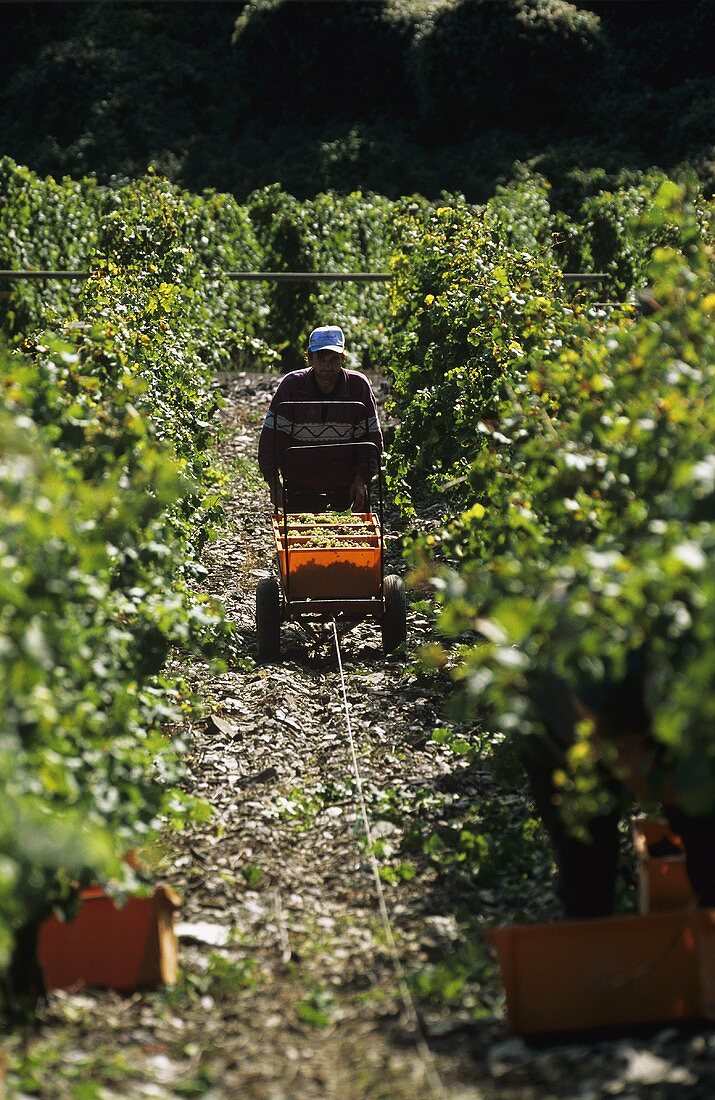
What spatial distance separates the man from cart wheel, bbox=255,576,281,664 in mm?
733

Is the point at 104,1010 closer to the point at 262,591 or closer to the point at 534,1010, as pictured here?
the point at 534,1010

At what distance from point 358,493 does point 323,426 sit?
0.48 meters

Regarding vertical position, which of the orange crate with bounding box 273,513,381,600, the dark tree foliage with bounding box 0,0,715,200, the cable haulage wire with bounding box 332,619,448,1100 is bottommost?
the cable haulage wire with bounding box 332,619,448,1100

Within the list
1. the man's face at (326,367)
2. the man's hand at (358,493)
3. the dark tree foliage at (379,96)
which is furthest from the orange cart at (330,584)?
the dark tree foliage at (379,96)

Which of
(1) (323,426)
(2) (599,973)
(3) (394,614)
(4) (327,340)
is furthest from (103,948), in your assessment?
(4) (327,340)

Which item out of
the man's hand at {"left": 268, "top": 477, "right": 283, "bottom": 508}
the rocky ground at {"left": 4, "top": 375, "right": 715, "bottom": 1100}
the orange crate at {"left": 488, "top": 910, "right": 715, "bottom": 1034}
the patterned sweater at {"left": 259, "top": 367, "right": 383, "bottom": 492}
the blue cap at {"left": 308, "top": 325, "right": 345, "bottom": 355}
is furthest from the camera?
the man's hand at {"left": 268, "top": 477, "right": 283, "bottom": 508}

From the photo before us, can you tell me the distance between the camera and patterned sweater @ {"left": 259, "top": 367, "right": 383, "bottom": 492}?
880 cm

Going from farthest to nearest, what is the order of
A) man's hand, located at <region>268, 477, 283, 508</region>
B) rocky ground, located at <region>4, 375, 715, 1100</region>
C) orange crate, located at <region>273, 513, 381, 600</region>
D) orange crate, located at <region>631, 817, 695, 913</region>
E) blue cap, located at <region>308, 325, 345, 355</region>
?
man's hand, located at <region>268, 477, 283, 508</region>, blue cap, located at <region>308, 325, 345, 355</region>, orange crate, located at <region>273, 513, 381, 600</region>, orange crate, located at <region>631, 817, 695, 913</region>, rocky ground, located at <region>4, 375, 715, 1100</region>

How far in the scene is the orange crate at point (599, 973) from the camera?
4.20 m

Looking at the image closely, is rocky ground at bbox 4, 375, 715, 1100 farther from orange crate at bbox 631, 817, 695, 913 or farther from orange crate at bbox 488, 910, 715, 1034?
orange crate at bbox 631, 817, 695, 913

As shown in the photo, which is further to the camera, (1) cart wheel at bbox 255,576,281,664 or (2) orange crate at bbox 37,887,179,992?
(1) cart wheel at bbox 255,576,281,664

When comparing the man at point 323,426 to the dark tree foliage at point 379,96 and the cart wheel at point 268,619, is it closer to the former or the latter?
the cart wheel at point 268,619

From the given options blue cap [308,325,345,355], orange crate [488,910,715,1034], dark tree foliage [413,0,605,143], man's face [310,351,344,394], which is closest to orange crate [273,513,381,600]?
man's face [310,351,344,394]

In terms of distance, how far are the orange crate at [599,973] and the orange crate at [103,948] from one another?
1.14 m
